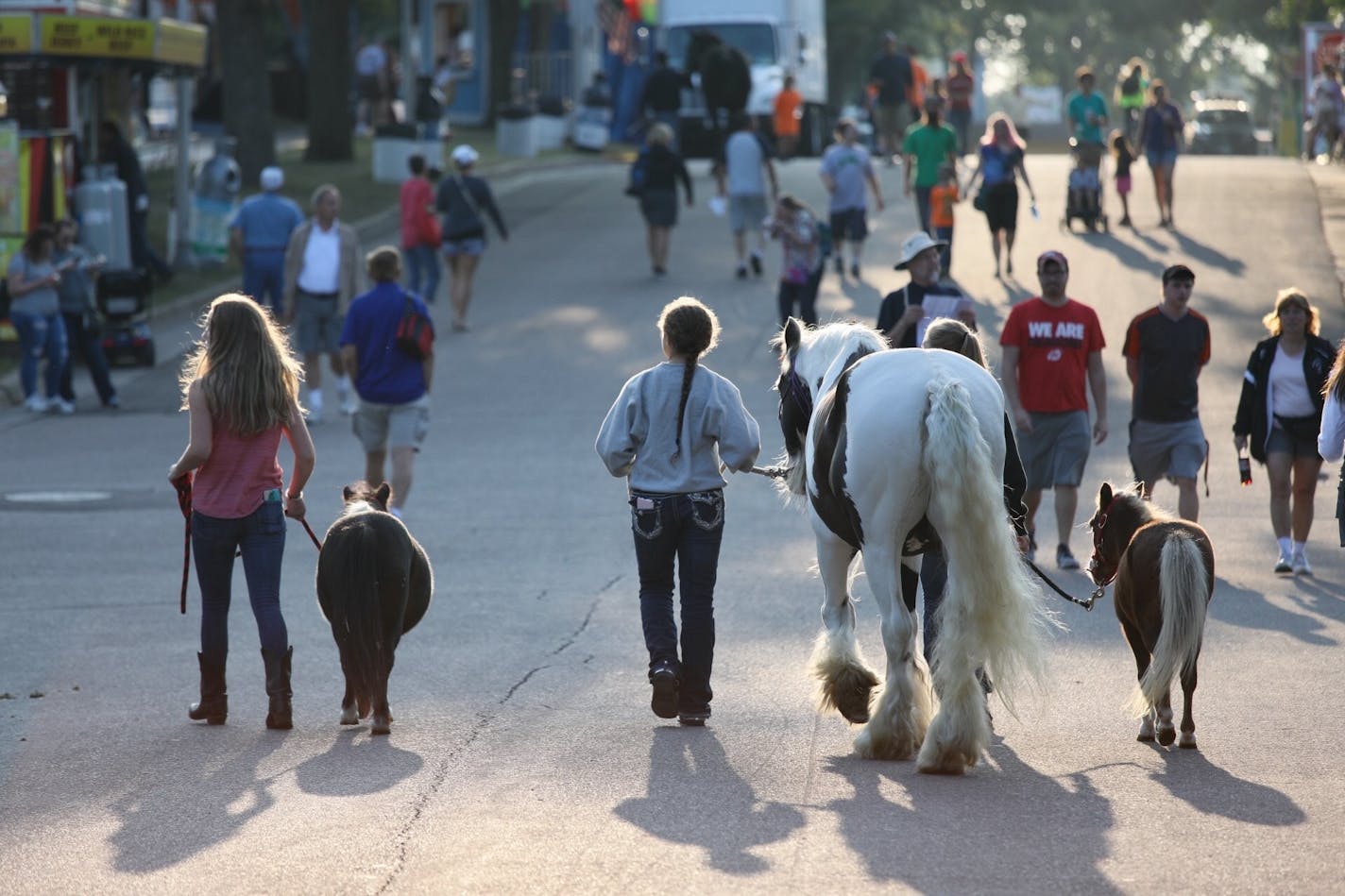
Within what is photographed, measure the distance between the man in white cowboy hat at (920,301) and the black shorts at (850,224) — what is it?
13.1 m

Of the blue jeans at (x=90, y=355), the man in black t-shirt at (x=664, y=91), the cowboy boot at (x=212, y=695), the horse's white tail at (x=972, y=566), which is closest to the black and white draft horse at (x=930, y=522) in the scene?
the horse's white tail at (x=972, y=566)

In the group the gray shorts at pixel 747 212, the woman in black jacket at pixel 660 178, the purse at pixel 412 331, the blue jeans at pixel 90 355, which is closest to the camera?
the purse at pixel 412 331

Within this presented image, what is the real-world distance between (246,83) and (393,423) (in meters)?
18.9

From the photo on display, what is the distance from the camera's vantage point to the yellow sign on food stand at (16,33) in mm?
22891

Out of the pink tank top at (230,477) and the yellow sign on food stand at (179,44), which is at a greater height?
the yellow sign on food stand at (179,44)

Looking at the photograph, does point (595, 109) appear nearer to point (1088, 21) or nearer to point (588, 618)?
point (588, 618)

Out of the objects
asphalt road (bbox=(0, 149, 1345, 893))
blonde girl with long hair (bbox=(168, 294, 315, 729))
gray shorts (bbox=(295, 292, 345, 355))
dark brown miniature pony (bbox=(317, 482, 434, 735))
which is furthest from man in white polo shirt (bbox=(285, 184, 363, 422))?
dark brown miniature pony (bbox=(317, 482, 434, 735))

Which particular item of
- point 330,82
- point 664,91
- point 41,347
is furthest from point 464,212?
point 330,82

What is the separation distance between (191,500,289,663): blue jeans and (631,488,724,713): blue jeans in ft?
5.10

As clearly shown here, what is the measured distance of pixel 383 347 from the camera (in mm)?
12906

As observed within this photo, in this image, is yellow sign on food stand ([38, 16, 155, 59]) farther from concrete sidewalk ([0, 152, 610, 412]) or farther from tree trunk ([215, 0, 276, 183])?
tree trunk ([215, 0, 276, 183])

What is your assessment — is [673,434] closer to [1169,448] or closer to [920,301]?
[920,301]

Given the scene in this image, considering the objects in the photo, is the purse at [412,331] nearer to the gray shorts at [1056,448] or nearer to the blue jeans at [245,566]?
the gray shorts at [1056,448]

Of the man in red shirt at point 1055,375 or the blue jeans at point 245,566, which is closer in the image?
the blue jeans at point 245,566
